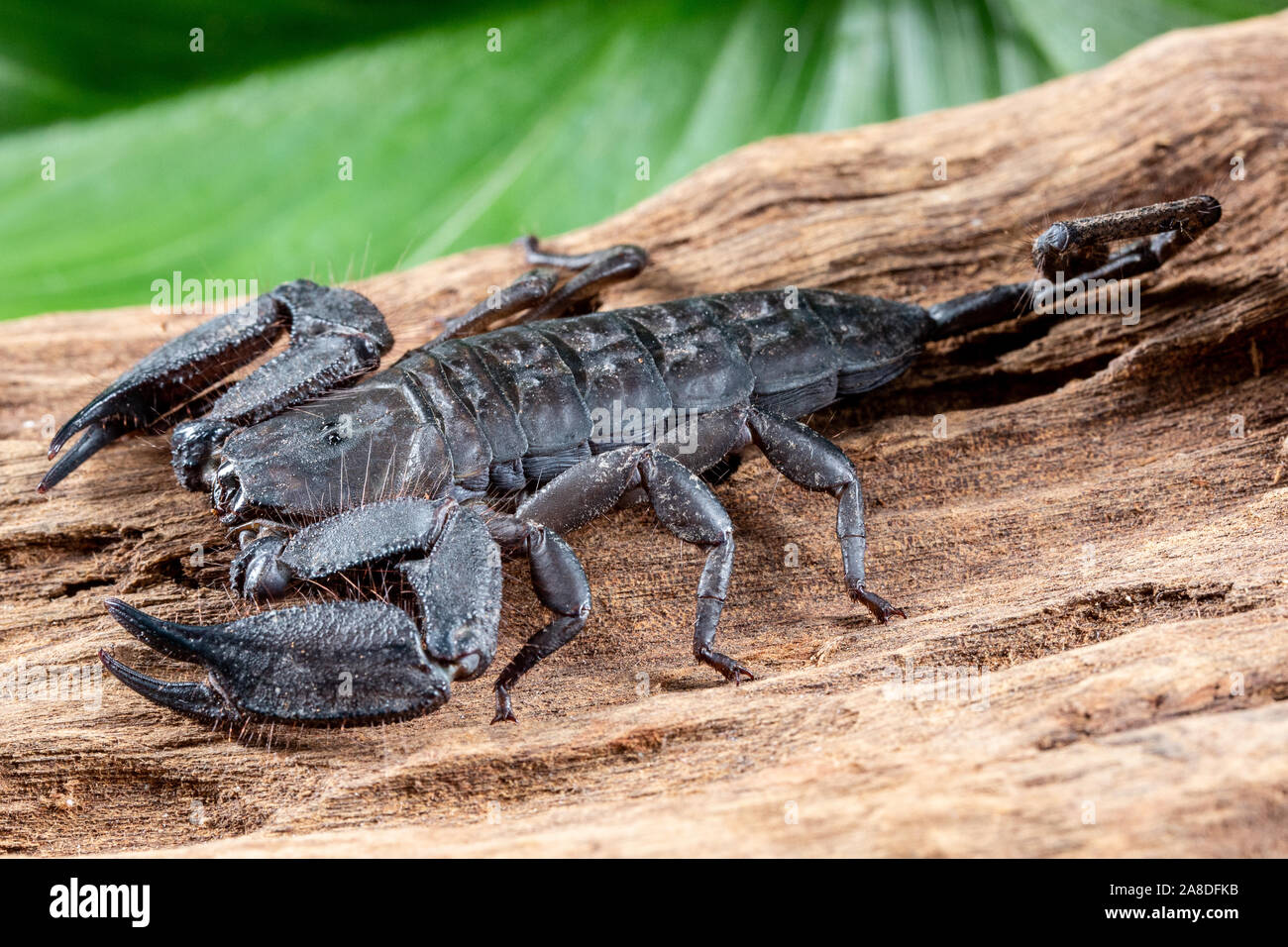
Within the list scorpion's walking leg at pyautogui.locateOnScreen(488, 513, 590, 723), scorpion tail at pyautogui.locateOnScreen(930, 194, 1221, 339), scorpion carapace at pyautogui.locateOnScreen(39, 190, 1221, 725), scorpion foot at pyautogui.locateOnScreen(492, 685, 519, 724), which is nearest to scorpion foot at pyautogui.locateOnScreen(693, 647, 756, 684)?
scorpion carapace at pyautogui.locateOnScreen(39, 190, 1221, 725)

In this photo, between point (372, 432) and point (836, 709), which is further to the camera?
point (372, 432)

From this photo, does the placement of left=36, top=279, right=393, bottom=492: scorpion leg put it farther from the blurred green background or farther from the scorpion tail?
the scorpion tail

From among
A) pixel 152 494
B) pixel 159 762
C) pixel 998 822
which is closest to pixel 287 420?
pixel 152 494

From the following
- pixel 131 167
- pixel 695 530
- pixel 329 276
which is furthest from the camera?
pixel 131 167

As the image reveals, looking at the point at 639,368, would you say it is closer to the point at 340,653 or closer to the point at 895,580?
the point at 895,580

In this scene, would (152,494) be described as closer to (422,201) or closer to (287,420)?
(287,420)

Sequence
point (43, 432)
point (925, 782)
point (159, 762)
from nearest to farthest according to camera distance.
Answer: point (925, 782) < point (159, 762) < point (43, 432)

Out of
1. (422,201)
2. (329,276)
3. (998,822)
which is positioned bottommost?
(998,822)
